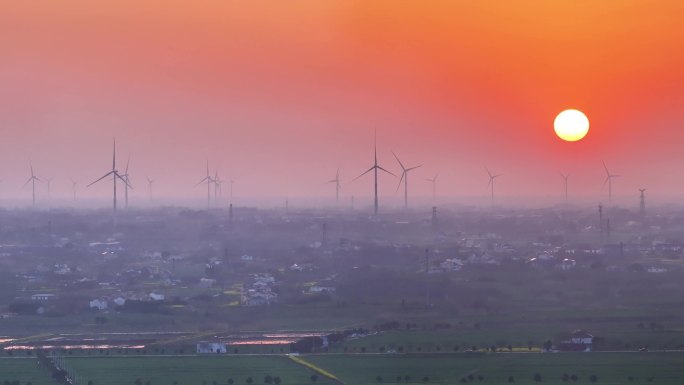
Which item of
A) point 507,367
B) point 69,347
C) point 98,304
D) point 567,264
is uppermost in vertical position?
point 567,264

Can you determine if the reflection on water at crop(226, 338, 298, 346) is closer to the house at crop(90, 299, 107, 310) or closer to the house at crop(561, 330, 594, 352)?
the house at crop(561, 330, 594, 352)

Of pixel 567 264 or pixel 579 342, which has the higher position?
pixel 567 264

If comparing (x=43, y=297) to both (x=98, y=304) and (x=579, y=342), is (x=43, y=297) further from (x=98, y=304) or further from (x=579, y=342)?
(x=579, y=342)

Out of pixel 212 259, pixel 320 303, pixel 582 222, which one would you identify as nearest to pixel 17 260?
pixel 212 259

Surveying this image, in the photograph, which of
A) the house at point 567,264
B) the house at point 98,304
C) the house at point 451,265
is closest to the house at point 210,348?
the house at point 98,304

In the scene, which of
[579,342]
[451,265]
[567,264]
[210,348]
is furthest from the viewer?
[567,264]

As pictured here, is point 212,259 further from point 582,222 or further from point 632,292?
point 582,222

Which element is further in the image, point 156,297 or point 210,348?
point 156,297

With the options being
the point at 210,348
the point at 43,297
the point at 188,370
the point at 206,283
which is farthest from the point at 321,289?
the point at 188,370
